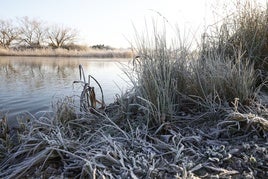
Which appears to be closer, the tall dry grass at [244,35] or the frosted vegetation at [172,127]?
the frosted vegetation at [172,127]

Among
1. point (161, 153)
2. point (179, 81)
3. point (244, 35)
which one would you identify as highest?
point (244, 35)

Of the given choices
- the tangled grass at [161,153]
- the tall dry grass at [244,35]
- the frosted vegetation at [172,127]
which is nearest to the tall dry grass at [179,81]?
the frosted vegetation at [172,127]

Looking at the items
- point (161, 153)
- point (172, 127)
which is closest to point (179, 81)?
point (172, 127)

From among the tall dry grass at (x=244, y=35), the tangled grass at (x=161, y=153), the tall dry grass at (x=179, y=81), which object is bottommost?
the tangled grass at (x=161, y=153)

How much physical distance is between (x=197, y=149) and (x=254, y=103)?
810 mm

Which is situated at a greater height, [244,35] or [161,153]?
[244,35]

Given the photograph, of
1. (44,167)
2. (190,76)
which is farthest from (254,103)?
(44,167)

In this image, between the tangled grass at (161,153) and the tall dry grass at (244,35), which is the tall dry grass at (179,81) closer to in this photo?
the tangled grass at (161,153)

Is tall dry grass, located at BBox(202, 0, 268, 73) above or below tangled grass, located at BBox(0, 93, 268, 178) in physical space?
above

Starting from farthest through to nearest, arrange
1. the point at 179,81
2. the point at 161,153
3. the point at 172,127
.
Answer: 1. the point at 179,81
2. the point at 172,127
3. the point at 161,153

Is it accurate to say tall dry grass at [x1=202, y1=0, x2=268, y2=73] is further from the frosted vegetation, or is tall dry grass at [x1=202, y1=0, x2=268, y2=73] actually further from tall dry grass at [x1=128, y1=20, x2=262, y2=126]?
tall dry grass at [x1=128, y1=20, x2=262, y2=126]

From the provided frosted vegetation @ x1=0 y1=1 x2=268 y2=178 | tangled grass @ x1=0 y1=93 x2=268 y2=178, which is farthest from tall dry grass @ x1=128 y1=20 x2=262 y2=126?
tangled grass @ x1=0 y1=93 x2=268 y2=178

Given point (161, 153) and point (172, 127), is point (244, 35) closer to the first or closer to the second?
point (172, 127)

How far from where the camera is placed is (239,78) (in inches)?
83.1
